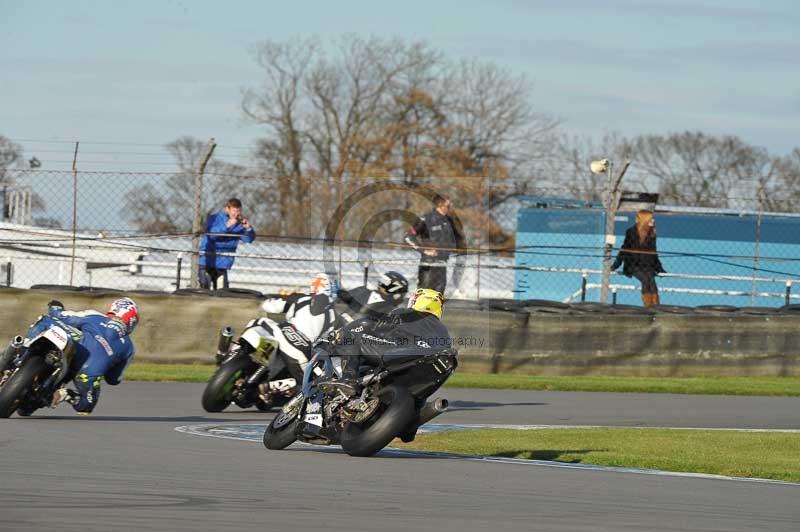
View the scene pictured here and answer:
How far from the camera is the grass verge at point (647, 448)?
9559 millimetres

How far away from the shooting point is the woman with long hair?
63.7ft

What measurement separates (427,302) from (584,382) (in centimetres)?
808

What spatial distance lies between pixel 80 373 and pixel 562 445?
397 cm

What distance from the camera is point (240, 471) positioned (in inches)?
299

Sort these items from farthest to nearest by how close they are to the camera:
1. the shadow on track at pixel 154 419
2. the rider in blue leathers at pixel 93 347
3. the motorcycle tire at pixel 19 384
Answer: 1. the shadow on track at pixel 154 419
2. the rider in blue leathers at pixel 93 347
3. the motorcycle tire at pixel 19 384

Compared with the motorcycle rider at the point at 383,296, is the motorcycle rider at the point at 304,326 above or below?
below

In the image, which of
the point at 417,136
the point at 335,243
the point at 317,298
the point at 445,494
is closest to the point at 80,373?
the point at 317,298

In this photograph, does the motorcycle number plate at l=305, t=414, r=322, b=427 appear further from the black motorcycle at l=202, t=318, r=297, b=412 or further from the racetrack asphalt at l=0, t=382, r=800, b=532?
the black motorcycle at l=202, t=318, r=297, b=412

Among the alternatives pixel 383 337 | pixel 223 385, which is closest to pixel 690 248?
pixel 223 385

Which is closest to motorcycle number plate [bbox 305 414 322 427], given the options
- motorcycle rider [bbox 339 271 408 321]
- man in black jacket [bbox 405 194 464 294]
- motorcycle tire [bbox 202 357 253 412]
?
motorcycle rider [bbox 339 271 408 321]

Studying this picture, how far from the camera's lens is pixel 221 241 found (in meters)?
18.9

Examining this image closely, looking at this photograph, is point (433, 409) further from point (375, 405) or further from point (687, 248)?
point (687, 248)

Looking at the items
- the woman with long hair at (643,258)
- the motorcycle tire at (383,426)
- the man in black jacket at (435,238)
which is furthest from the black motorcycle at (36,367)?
the woman with long hair at (643,258)

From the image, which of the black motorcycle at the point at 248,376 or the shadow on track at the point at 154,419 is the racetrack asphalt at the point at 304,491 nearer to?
Answer: the shadow on track at the point at 154,419
